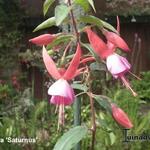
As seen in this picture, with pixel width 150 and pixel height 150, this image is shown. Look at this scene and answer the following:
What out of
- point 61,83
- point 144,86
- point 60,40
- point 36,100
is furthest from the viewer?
point 144,86

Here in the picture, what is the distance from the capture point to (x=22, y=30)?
6.12 m

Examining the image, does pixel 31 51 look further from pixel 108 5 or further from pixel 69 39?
pixel 69 39

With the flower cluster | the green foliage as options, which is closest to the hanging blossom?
the flower cluster

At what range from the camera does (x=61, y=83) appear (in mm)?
979

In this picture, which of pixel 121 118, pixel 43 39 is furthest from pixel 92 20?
pixel 121 118

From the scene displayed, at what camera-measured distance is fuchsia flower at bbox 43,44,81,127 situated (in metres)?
0.96

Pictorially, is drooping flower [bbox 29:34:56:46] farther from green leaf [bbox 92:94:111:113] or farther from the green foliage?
the green foliage

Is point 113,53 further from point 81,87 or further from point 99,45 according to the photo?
point 81,87

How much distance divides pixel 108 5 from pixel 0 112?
2897 millimetres

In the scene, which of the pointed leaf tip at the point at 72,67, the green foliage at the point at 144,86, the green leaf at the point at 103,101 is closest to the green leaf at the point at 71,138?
the green leaf at the point at 103,101

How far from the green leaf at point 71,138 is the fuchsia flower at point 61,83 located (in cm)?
14

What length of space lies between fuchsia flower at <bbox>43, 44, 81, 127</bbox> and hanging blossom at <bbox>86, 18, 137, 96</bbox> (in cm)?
5

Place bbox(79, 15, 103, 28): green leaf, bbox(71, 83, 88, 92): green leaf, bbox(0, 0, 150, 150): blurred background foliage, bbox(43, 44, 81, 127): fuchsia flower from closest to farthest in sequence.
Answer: bbox(43, 44, 81, 127): fuchsia flower, bbox(79, 15, 103, 28): green leaf, bbox(71, 83, 88, 92): green leaf, bbox(0, 0, 150, 150): blurred background foliage

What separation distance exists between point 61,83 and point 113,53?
4.9 inches
